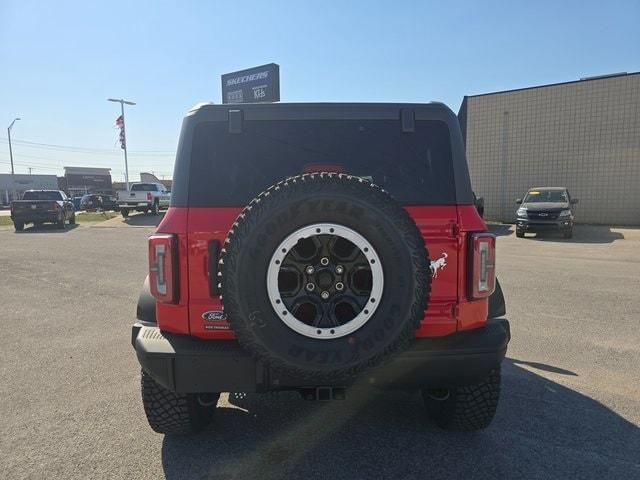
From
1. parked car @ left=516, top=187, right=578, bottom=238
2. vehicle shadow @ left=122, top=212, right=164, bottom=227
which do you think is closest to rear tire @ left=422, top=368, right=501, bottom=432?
parked car @ left=516, top=187, right=578, bottom=238

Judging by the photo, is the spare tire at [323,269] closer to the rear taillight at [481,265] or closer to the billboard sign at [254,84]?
the rear taillight at [481,265]

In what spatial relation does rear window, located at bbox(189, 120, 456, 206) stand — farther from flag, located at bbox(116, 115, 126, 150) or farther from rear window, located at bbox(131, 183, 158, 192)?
flag, located at bbox(116, 115, 126, 150)

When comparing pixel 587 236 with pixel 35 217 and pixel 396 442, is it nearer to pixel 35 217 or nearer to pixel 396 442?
pixel 396 442

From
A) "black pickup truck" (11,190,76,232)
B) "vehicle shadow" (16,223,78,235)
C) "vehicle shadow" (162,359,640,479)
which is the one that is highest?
"black pickup truck" (11,190,76,232)

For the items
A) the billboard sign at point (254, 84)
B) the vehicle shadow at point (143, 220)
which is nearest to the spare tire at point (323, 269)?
the billboard sign at point (254, 84)

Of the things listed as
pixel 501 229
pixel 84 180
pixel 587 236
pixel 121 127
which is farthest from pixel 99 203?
pixel 84 180

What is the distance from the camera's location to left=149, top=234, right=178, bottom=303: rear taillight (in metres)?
2.53

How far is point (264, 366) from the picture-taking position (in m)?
2.38

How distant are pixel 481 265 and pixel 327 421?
1.53m

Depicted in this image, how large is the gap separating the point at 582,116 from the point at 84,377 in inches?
889

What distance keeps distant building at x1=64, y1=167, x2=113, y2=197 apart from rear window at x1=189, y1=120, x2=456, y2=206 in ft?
262

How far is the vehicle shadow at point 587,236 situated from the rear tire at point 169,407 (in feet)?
49.0

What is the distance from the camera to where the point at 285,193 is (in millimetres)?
2234

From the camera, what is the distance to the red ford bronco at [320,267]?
7.29 feet
